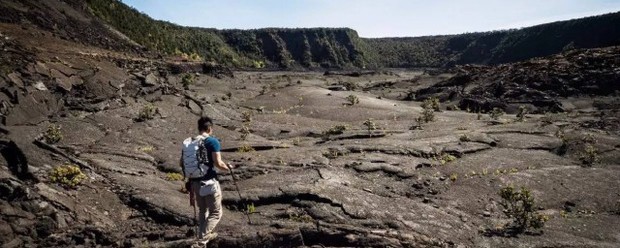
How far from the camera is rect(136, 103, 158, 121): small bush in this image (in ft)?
80.5

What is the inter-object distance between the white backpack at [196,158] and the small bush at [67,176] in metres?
4.61

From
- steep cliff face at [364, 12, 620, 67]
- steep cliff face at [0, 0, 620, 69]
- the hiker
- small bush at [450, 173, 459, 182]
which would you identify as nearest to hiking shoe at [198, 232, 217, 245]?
the hiker

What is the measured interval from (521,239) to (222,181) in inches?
369

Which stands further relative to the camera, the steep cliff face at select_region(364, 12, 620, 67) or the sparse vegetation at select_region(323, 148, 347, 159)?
the steep cliff face at select_region(364, 12, 620, 67)

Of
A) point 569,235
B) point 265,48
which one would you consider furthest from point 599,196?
point 265,48

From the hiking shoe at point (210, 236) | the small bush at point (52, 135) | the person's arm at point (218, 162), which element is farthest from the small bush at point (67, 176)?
the small bush at point (52, 135)

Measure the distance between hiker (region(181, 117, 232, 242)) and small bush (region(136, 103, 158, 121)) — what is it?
54.0ft

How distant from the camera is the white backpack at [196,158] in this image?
9062 millimetres

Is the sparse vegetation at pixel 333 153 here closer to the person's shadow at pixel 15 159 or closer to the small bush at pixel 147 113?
the small bush at pixel 147 113

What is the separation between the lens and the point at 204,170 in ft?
29.9

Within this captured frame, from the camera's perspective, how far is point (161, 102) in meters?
29.0

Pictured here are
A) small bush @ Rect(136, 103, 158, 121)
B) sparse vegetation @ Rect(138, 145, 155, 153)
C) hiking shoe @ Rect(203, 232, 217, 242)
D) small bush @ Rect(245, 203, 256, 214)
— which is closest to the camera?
hiking shoe @ Rect(203, 232, 217, 242)

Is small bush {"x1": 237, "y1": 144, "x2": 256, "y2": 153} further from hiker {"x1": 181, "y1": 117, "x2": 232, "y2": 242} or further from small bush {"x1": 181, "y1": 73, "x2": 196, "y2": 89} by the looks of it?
small bush {"x1": 181, "y1": 73, "x2": 196, "y2": 89}

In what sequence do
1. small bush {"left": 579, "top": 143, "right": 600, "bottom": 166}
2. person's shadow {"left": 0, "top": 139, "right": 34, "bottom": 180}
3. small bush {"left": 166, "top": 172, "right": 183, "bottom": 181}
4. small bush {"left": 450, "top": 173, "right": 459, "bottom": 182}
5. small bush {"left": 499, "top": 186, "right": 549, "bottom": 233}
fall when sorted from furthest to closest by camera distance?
small bush {"left": 579, "top": 143, "right": 600, "bottom": 166} < small bush {"left": 450, "top": 173, "right": 459, "bottom": 182} < small bush {"left": 166, "top": 172, "right": 183, "bottom": 181} < small bush {"left": 499, "top": 186, "right": 549, "bottom": 233} < person's shadow {"left": 0, "top": 139, "right": 34, "bottom": 180}
